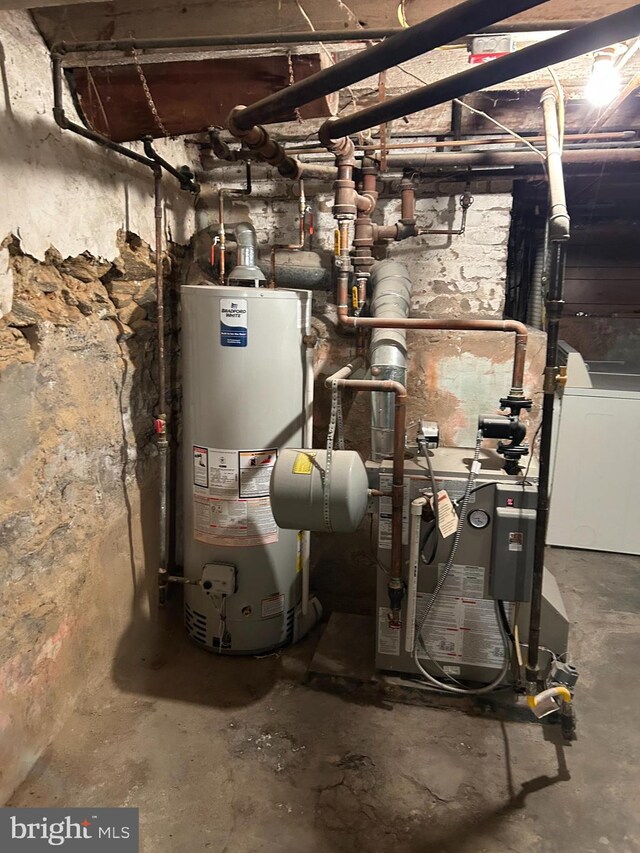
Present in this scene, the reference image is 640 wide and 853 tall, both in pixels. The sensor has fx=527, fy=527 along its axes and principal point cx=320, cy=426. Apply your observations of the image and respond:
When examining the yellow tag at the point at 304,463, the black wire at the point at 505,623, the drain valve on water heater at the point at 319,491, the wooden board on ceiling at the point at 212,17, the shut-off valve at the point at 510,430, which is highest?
the wooden board on ceiling at the point at 212,17

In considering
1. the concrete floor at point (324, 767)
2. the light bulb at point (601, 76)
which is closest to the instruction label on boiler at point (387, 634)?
the concrete floor at point (324, 767)

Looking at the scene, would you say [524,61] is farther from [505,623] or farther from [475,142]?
[505,623]

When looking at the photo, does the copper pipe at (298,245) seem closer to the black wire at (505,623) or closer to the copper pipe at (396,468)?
the copper pipe at (396,468)

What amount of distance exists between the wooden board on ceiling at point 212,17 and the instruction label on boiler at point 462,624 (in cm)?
178

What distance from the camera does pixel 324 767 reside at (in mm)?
1729

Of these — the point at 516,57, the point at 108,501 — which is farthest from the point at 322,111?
the point at 108,501

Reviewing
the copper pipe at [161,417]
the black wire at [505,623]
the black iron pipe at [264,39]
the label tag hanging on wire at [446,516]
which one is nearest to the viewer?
the black iron pipe at [264,39]

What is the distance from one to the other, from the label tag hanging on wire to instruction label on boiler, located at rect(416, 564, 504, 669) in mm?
227

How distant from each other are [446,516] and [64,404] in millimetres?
1360

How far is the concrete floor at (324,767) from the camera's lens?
4.96ft

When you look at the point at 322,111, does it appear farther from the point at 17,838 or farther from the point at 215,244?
the point at 17,838

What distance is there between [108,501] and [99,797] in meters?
0.96

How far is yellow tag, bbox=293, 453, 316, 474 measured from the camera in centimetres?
172

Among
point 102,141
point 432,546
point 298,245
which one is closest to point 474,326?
point 432,546
